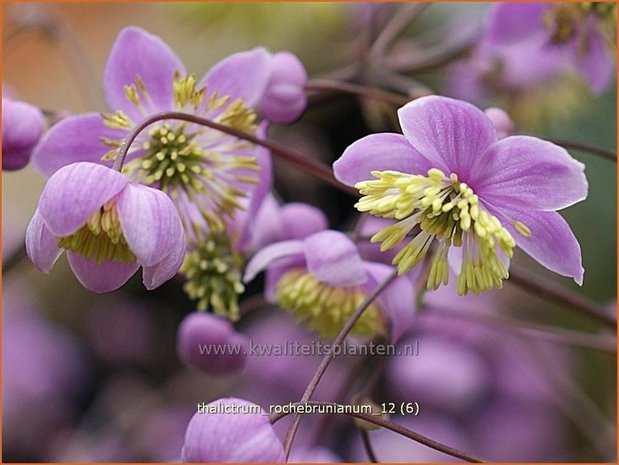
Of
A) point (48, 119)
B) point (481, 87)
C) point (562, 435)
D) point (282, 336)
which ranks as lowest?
point (562, 435)

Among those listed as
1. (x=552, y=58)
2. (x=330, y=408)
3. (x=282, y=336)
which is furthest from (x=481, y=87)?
(x=330, y=408)

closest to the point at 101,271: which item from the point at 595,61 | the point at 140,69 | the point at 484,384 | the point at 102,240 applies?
the point at 102,240

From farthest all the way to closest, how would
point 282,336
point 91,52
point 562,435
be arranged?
point 91,52 → point 562,435 → point 282,336

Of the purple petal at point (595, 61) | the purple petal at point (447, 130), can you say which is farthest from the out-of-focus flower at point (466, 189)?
the purple petal at point (595, 61)

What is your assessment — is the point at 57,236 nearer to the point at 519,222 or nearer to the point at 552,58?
the point at 519,222

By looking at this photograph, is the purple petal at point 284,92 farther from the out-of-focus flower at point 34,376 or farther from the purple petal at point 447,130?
the out-of-focus flower at point 34,376

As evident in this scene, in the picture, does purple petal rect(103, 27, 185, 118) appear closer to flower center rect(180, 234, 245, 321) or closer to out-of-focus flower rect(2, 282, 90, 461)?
flower center rect(180, 234, 245, 321)

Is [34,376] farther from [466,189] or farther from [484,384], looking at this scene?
[466,189]
